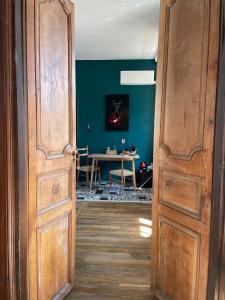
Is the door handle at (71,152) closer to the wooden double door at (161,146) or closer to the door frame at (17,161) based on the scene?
the wooden double door at (161,146)

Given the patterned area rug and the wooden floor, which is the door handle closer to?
the wooden floor

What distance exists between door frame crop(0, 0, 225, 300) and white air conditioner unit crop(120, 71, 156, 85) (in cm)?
410

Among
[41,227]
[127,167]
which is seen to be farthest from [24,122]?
[127,167]

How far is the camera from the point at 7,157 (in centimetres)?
112

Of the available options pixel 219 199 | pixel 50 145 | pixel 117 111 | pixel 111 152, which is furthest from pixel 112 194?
pixel 219 199

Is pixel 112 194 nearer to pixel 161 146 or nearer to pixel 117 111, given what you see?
pixel 117 111

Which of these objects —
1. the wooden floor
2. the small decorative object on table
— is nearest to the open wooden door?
the wooden floor

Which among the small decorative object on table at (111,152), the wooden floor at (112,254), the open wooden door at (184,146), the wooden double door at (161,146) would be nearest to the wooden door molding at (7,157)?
the wooden double door at (161,146)

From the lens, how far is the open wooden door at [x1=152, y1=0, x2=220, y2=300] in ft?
4.03

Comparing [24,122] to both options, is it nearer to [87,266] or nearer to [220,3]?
[220,3]

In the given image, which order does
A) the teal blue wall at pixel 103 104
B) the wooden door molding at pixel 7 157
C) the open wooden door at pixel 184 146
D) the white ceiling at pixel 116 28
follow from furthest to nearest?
1. the teal blue wall at pixel 103 104
2. the white ceiling at pixel 116 28
3. the open wooden door at pixel 184 146
4. the wooden door molding at pixel 7 157

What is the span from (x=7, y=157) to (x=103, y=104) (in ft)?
14.7

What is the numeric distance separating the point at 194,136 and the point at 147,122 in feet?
13.5

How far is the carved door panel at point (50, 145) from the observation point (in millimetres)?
1284
